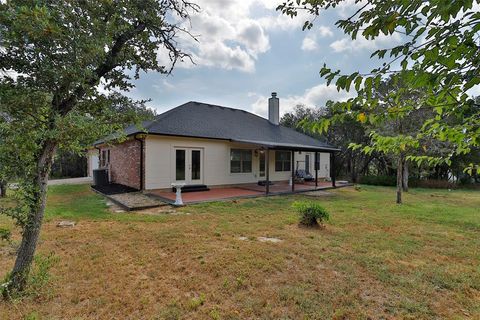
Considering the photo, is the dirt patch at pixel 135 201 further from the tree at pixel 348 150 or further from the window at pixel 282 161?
the tree at pixel 348 150

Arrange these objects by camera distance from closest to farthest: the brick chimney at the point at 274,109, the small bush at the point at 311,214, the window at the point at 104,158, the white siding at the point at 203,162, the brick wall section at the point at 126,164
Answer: the small bush at the point at 311,214, the white siding at the point at 203,162, the brick wall section at the point at 126,164, the window at the point at 104,158, the brick chimney at the point at 274,109

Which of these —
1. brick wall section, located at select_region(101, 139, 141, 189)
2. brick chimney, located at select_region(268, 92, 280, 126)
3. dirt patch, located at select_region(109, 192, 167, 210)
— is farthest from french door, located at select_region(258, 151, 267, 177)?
dirt patch, located at select_region(109, 192, 167, 210)

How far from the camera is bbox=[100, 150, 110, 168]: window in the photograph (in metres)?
15.0

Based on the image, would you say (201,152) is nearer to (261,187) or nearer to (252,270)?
(261,187)

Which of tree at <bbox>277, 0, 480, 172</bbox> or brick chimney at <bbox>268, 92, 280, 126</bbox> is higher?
brick chimney at <bbox>268, 92, 280, 126</bbox>

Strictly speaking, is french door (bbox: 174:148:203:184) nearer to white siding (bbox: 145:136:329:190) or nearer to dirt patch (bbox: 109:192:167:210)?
white siding (bbox: 145:136:329:190)

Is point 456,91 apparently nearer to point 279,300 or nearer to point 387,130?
point 279,300

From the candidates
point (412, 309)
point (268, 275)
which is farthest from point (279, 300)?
point (412, 309)

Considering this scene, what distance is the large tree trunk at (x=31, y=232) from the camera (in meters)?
2.74

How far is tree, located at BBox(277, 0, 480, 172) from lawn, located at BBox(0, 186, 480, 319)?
2213 mm

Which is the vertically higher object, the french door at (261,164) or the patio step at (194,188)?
the french door at (261,164)

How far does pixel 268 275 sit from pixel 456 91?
2.95 metres

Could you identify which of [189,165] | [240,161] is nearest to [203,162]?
[189,165]

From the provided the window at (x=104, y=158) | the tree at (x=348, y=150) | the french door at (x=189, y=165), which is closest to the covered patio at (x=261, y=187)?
the french door at (x=189, y=165)
